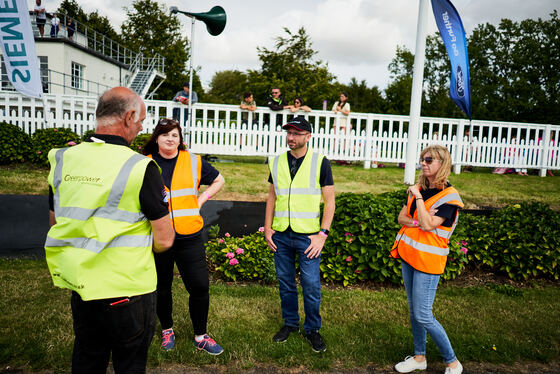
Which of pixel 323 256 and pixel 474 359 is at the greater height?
pixel 323 256

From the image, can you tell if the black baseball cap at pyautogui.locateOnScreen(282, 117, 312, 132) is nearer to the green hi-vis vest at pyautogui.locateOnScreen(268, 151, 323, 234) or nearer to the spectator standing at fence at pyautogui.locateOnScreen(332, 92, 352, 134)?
the green hi-vis vest at pyautogui.locateOnScreen(268, 151, 323, 234)

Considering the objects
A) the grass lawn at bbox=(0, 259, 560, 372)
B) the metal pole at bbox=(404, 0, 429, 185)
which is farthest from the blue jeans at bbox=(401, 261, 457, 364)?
the metal pole at bbox=(404, 0, 429, 185)

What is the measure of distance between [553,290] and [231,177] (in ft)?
20.3

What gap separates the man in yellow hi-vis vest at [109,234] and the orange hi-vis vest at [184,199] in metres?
1.11

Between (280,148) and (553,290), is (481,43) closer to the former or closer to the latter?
(280,148)

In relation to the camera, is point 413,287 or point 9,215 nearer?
point 413,287

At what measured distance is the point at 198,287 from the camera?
11.3 ft

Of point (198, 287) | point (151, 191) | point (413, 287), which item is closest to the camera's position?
point (151, 191)

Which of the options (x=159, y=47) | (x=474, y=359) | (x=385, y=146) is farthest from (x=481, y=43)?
(x=474, y=359)

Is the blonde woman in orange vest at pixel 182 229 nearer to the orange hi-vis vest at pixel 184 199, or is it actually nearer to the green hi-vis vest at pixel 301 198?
the orange hi-vis vest at pixel 184 199

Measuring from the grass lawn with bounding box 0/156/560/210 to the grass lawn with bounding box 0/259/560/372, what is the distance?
2.36m

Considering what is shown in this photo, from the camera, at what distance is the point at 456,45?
7.10m

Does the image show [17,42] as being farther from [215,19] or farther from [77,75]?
[77,75]

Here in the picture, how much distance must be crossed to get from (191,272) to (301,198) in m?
1.20
